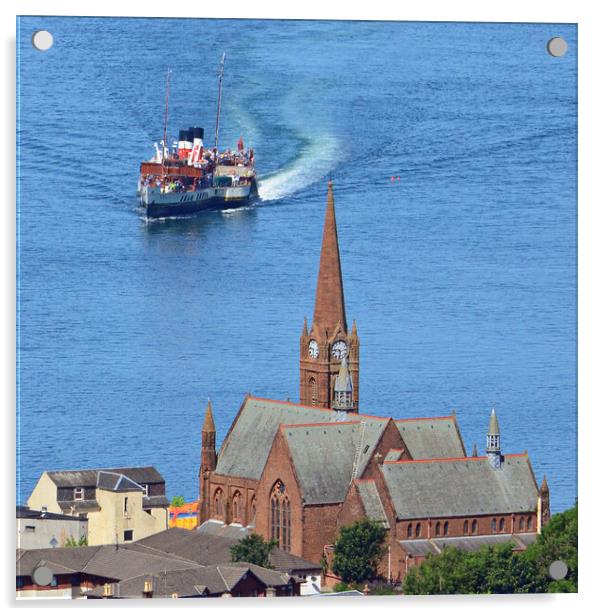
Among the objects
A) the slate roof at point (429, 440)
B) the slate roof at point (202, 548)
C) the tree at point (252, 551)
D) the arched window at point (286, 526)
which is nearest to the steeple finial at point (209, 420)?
the slate roof at point (202, 548)

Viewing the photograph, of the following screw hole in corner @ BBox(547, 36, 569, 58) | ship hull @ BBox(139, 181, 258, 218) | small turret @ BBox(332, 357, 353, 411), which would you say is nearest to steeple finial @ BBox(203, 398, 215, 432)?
small turret @ BBox(332, 357, 353, 411)

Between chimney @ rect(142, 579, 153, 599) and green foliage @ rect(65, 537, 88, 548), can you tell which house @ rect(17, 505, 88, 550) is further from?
chimney @ rect(142, 579, 153, 599)

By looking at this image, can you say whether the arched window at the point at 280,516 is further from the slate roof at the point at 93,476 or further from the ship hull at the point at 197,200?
the ship hull at the point at 197,200

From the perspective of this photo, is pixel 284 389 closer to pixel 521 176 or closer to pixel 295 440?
pixel 295 440

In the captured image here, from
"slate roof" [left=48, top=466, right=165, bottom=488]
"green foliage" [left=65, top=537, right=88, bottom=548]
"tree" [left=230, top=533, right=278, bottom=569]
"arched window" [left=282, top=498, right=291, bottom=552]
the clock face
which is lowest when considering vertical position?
"tree" [left=230, top=533, right=278, bottom=569]

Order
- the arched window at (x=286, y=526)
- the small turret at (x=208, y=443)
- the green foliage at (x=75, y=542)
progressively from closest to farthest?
the green foliage at (x=75, y=542) < the small turret at (x=208, y=443) < the arched window at (x=286, y=526)

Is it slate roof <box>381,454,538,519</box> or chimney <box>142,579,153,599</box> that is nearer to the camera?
chimney <box>142,579,153,599</box>

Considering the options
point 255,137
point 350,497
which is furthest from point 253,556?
point 255,137
